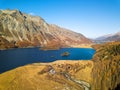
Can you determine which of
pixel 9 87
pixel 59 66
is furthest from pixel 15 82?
pixel 59 66

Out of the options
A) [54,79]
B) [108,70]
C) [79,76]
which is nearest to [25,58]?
[79,76]

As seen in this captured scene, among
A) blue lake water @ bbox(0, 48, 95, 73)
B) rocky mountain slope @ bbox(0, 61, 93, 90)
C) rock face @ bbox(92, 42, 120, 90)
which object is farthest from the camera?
blue lake water @ bbox(0, 48, 95, 73)

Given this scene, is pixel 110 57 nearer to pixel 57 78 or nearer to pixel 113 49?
pixel 113 49

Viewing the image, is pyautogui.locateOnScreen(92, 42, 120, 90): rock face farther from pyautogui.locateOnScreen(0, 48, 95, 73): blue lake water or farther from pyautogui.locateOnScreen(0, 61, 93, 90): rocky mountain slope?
pyautogui.locateOnScreen(0, 48, 95, 73): blue lake water

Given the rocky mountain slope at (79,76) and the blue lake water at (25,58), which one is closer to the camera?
the rocky mountain slope at (79,76)

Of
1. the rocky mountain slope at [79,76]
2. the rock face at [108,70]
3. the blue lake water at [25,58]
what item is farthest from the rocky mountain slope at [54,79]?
the blue lake water at [25,58]

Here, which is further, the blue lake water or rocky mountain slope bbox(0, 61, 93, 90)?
the blue lake water

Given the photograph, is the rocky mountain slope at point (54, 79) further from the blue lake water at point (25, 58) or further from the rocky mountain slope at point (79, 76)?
the blue lake water at point (25, 58)

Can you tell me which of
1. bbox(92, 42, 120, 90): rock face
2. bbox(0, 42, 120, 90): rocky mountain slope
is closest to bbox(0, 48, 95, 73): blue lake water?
bbox(0, 42, 120, 90): rocky mountain slope
